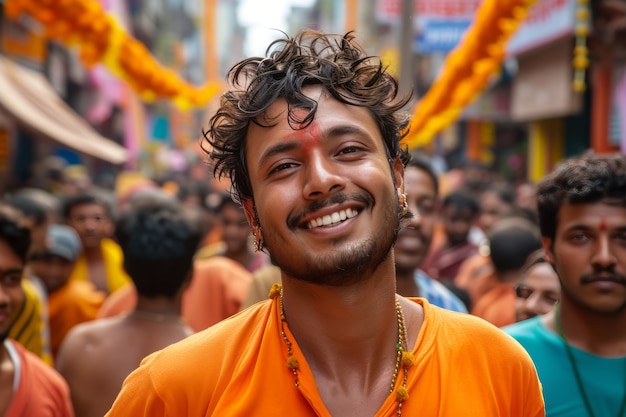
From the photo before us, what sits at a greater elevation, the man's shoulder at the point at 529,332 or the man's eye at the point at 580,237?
the man's eye at the point at 580,237

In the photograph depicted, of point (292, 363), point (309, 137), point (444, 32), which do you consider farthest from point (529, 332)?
point (444, 32)

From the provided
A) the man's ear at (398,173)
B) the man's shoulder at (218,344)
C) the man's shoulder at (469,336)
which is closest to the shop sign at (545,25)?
the man's ear at (398,173)

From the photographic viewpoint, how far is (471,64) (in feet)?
31.0

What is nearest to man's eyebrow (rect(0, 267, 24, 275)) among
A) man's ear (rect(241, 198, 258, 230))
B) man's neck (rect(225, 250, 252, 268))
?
man's ear (rect(241, 198, 258, 230))

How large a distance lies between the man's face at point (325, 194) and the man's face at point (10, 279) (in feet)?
4.95

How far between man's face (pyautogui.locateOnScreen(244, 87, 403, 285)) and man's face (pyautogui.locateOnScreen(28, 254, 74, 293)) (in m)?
3.72

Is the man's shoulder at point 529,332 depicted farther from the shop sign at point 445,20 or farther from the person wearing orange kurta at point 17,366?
the shop sign at point 445,20

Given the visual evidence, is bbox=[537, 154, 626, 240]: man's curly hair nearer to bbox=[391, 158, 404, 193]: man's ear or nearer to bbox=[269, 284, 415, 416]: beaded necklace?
bbox=[391, 158, 404, 193]: man's ear

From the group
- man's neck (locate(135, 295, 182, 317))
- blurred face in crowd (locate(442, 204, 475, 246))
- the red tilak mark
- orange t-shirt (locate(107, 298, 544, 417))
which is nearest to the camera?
orange t-shirt (locate(107, 298, 544, 417))

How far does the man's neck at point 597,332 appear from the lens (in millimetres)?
3123

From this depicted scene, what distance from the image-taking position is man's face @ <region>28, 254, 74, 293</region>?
5.70m

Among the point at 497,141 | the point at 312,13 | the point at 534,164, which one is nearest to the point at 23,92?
the point at 534,164

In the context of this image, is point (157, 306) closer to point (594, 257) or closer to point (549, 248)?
point (549, 248)

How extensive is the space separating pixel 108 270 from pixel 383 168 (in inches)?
192
